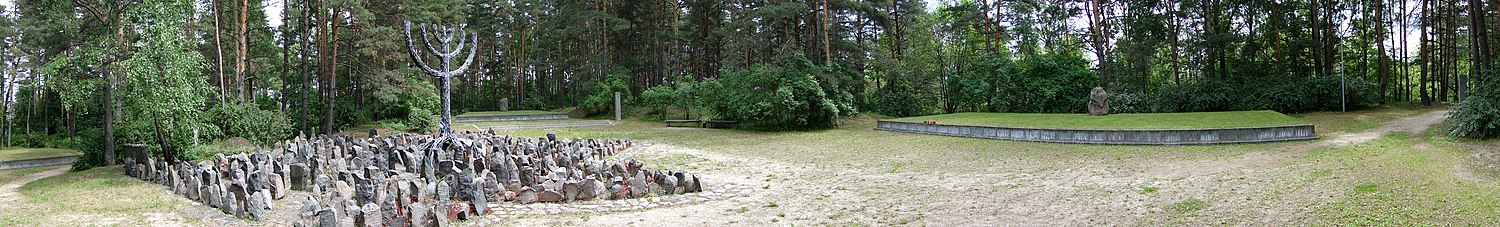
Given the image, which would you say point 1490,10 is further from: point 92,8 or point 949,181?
point 92,8

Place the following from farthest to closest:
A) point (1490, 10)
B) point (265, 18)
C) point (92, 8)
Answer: point (265, 18)
point (1490, 10)
point (92, 8)

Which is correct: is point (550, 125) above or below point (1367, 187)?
above

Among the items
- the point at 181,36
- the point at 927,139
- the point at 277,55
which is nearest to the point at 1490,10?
the point at 927,139

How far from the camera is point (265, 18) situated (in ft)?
93.6

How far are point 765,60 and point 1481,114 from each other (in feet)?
70.8

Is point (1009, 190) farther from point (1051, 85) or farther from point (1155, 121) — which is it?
point (1051, 85)

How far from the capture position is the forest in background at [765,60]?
1226 centimetres

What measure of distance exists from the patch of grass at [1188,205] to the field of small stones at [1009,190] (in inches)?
0.4

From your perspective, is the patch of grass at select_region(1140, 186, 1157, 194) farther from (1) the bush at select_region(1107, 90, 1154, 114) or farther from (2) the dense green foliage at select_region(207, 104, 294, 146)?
(2) the dense green foliage at select_region(207, 104, 294, 146)

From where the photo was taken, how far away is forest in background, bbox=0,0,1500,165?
40.2 feet

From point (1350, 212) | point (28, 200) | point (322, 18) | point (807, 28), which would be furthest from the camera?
point (807, 28)

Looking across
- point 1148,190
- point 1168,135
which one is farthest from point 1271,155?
point 1148,190

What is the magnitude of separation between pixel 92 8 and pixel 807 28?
17.9 meters

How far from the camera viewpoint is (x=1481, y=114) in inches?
424
